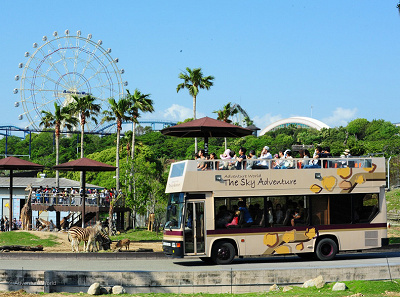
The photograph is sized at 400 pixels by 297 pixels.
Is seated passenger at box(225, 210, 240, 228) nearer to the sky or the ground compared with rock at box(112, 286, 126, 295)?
nearer to the sky

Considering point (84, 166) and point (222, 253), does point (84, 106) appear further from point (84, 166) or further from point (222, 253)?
point (222, 253)

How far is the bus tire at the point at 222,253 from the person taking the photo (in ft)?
73.7

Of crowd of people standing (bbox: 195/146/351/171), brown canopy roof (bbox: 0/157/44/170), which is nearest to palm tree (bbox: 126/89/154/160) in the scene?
brown canopy roof (bbox: 0/157/44/170)

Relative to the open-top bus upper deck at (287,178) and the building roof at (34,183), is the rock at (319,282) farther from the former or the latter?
the building roof at (34,183)

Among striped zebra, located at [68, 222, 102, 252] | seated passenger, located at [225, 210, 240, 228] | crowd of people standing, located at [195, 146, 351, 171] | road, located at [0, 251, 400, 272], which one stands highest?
crowd of people standing, located at [195, 146, 351, 171]

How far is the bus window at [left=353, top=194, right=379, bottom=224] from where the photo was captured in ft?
78.4

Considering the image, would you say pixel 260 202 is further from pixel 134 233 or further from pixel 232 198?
pixel 134 233

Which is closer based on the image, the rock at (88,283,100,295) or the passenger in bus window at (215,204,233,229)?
the rock at (88,283,100,295)

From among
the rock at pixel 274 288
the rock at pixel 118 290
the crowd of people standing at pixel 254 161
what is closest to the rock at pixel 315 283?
the rock at pixel 274 288

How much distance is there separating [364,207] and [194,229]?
267 inches

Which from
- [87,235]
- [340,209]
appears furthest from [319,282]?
[87,235]

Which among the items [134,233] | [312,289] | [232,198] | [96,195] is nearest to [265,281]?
[312,289]

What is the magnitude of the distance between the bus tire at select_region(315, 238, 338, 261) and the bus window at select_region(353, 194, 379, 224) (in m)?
1.25

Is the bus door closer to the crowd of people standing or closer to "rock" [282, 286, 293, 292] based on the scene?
the crowd of people standing
